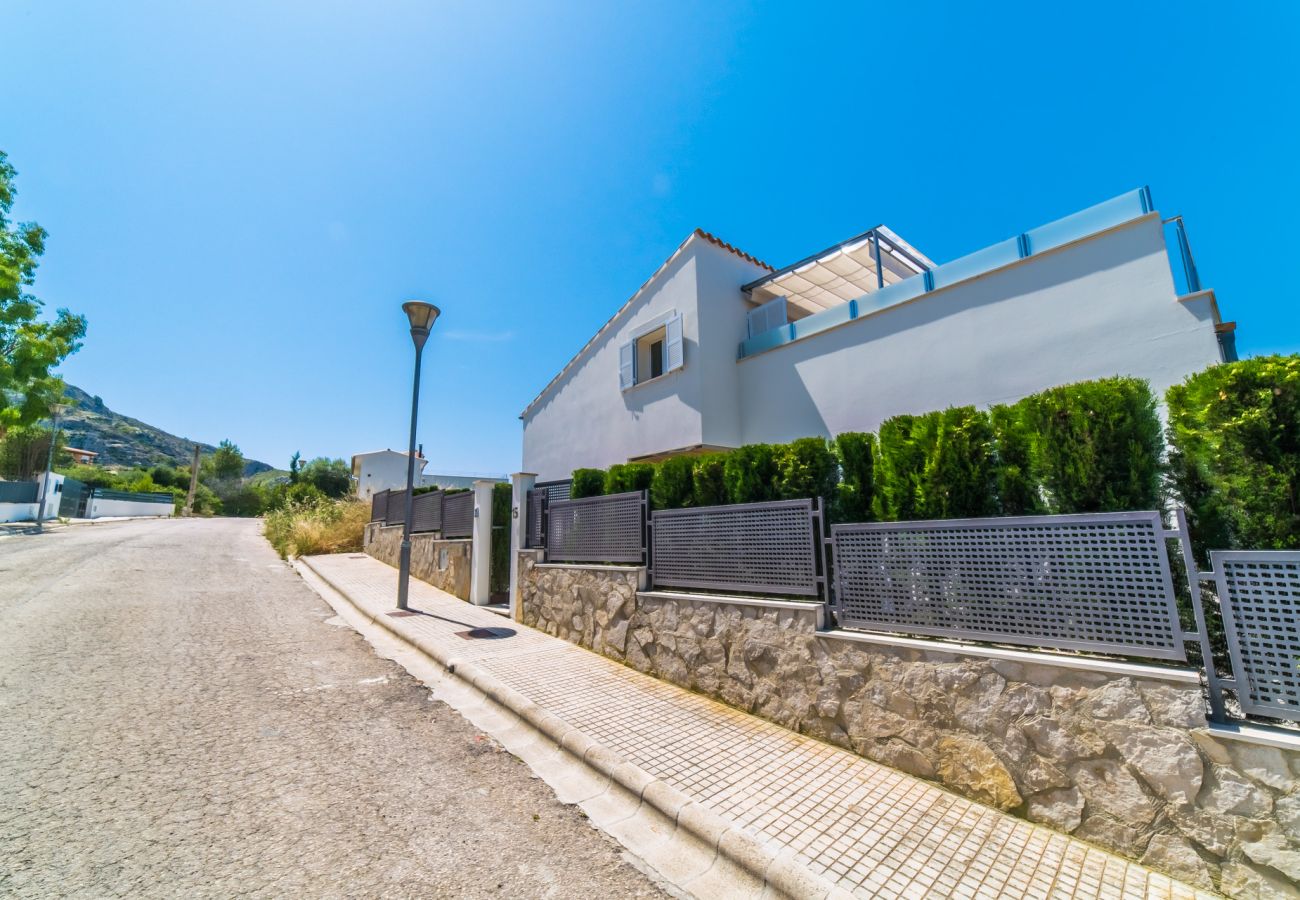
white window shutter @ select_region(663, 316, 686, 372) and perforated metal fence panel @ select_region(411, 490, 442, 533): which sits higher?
white window shutter @ select_region(663, 316, 686, 372)

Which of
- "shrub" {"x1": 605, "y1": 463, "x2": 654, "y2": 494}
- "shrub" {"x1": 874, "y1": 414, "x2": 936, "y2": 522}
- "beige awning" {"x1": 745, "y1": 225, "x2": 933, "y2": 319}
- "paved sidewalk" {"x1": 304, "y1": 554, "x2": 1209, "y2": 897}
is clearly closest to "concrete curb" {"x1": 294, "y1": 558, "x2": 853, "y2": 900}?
"paved sidewalk" {"x1": 304, "y1": 554, "x2": 1209, "y2": 897}

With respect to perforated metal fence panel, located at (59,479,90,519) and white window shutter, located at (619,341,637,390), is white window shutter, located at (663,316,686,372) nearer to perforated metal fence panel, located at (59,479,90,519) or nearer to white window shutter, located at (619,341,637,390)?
white window shutter, located at (619,341,637,390)

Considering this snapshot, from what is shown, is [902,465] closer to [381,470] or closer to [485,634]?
[485,634]

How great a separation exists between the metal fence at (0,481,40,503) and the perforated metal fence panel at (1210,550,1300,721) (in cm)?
3738

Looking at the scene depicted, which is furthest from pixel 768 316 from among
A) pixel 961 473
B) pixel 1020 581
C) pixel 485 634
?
pixel 1020 581

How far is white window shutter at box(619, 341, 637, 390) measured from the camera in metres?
12.0

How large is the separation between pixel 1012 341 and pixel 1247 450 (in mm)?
5082

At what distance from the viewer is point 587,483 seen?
6719 millimetres

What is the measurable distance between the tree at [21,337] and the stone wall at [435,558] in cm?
1148

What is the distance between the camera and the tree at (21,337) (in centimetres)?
1373

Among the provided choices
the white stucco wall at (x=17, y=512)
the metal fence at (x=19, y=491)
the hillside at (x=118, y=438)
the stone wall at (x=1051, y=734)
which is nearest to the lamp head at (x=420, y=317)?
the stone wall at (x=1051, y=734)

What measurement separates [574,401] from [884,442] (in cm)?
1083

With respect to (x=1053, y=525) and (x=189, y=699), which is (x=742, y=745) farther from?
(x=189, y=699)

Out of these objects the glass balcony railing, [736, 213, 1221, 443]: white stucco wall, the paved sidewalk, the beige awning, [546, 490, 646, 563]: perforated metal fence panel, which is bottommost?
the paved sidewalk
